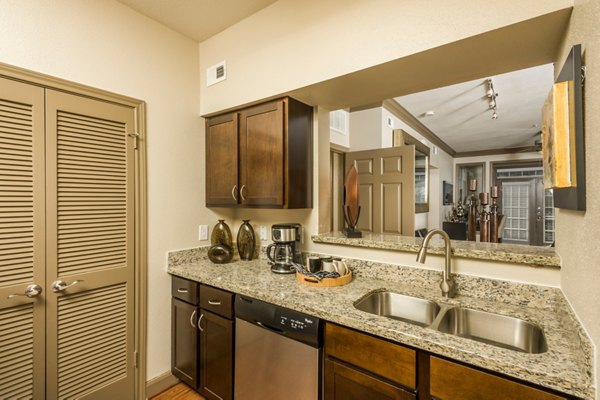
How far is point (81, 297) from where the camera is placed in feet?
5.67

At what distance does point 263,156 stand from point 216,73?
0.85m

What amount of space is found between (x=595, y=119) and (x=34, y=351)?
8.62 ft

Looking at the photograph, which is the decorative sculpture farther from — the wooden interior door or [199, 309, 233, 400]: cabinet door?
the wooden interior door

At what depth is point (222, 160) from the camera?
2279 mm

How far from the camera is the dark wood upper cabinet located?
1924 millimetres

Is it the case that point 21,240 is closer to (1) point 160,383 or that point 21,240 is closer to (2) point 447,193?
(1) point 160,383

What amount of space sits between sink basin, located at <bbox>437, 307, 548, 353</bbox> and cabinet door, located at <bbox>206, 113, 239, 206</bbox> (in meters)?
1.58

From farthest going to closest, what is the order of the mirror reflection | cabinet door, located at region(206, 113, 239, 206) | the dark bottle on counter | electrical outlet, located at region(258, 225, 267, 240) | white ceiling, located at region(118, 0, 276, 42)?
the mirror reflection
electrical outlet, located at region(258, 225, 267, 240)
the dark bottle on counter
cabinet door, located at region(206, 113, 239, 206)
white ceiling, located at region(118, 0, 276, 42)

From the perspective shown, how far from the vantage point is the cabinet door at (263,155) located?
1927mm

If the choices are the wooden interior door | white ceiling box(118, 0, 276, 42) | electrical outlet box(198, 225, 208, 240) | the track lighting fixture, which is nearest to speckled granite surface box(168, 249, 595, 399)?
A: electrical outlet box(198, 225, 208, 240)

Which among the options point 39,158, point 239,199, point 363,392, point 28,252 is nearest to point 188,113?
point 239,199

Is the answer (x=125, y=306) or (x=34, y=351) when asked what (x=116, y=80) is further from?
(x=34, y=351)

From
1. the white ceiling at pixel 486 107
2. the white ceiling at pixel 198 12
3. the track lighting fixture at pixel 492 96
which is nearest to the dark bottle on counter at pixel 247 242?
the white ceiling at pixel 198 12

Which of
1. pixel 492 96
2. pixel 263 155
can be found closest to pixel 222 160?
pixel 263 155
